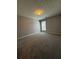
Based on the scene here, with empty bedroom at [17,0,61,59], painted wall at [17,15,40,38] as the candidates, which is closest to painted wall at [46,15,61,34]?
empty bedroom at [17,0,61,59]

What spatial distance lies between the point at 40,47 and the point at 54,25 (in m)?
0.34

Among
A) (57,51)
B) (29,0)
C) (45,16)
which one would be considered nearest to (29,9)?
(29,0)

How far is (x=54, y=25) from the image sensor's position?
3.58 ft

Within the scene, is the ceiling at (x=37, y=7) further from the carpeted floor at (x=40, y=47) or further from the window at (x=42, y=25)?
the carpeted floor at (x=40, y=47)

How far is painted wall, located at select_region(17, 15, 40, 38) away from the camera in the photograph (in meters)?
0.92

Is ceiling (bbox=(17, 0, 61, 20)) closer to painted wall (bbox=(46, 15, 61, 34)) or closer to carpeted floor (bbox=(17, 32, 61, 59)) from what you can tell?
painted wall (bbox=(46, 15, 61, 34))

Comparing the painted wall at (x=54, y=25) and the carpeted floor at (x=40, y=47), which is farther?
the painted wall at (x=54, y=25)

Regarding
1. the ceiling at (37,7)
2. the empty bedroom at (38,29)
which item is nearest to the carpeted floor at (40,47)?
the empty bedroom at (38,29)

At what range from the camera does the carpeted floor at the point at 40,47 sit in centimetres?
93

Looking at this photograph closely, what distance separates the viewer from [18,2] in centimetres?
92

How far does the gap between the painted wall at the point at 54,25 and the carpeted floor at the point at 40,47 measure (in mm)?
67

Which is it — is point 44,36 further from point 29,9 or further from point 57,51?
point 29,9
